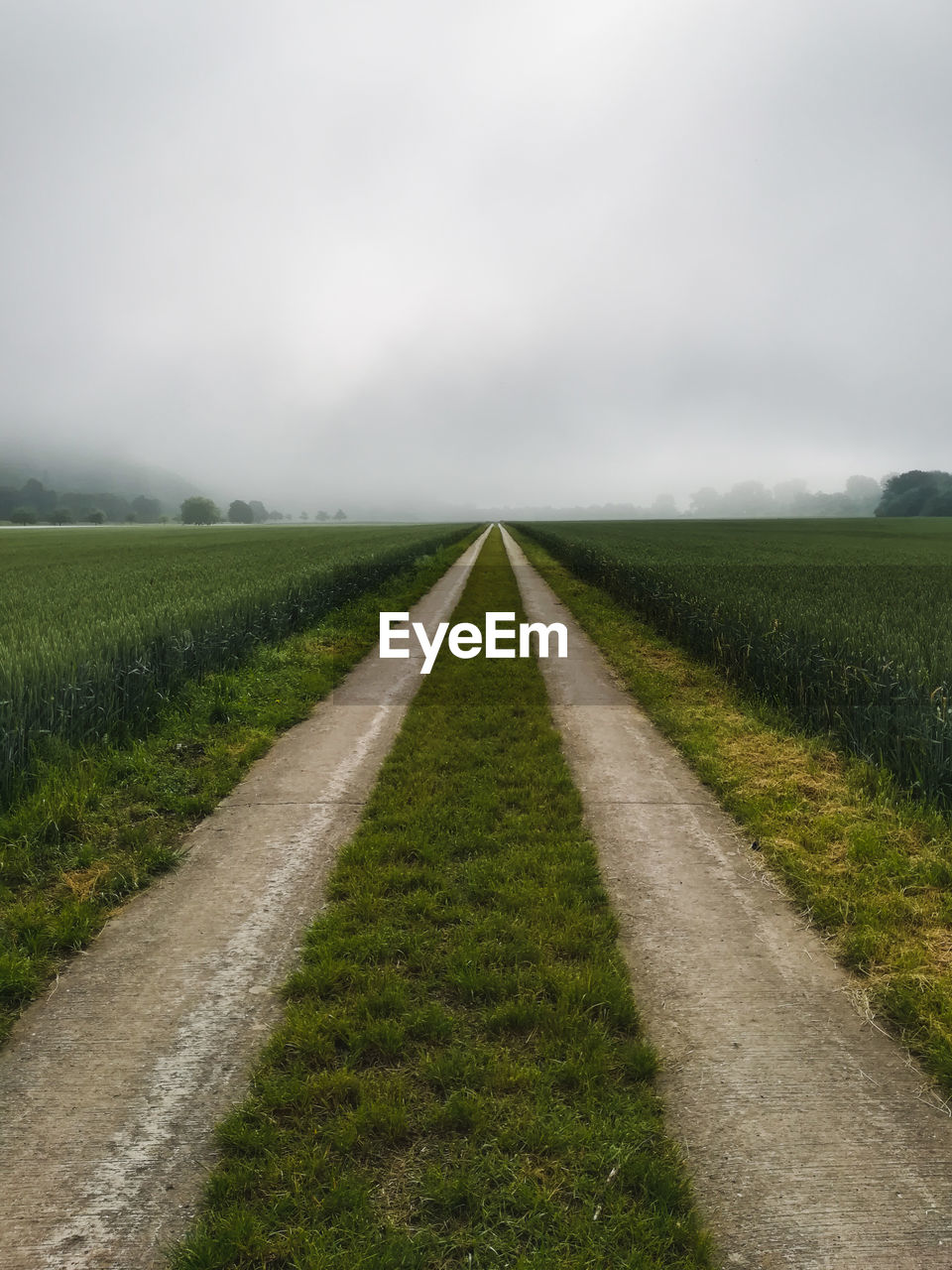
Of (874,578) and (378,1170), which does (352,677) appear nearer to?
(378,1170)

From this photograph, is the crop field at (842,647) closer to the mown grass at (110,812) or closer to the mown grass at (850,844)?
the mown grass at (850,844)

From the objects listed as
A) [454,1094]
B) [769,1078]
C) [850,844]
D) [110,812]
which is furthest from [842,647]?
[110,812]

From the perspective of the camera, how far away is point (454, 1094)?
2.75m

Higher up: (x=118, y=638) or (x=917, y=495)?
(x=917, y=495)

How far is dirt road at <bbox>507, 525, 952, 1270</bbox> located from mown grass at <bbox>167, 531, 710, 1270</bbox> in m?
0.19

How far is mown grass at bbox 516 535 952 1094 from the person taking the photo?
3.50 meters

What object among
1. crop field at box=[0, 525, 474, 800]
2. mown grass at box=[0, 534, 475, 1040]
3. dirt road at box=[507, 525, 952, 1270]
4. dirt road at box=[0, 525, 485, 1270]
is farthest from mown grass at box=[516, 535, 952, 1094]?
crop field at box=[0, 525, 474, 800]

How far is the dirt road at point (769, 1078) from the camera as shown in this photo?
7.55 feet

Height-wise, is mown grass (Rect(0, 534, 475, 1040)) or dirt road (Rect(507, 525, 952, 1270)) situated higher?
mown grass (Rect(0, 534, 475, 1040))

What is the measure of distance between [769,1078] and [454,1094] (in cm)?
143

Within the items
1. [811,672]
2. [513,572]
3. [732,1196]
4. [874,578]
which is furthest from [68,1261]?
[513,572]

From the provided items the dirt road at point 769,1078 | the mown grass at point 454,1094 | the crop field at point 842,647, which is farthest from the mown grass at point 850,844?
the mown grass at point 454,1094

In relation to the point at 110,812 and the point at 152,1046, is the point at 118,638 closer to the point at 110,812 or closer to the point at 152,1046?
the point at 110,812

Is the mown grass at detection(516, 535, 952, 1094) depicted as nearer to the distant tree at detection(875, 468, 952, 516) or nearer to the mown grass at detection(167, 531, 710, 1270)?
the mown grass at detection(167, 531, 710, 1270)
